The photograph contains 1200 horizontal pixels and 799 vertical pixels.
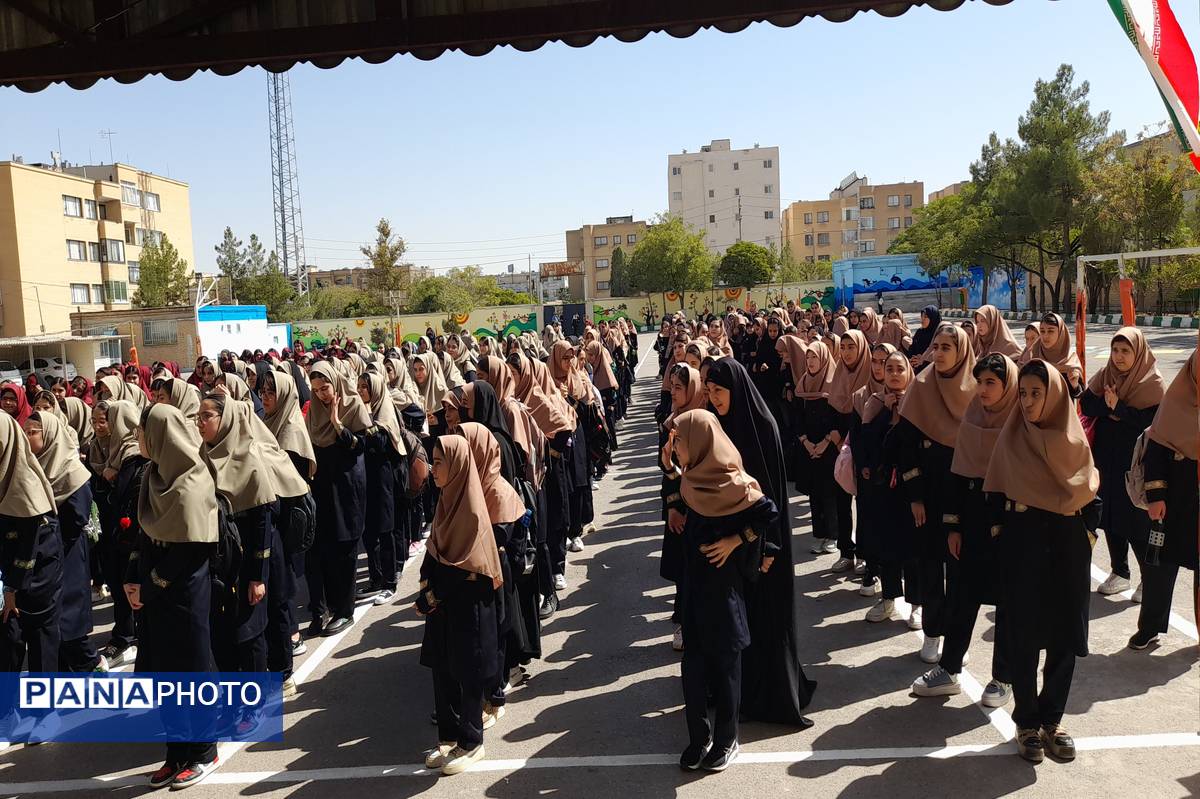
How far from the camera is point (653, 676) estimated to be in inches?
208

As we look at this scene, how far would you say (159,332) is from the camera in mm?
40031

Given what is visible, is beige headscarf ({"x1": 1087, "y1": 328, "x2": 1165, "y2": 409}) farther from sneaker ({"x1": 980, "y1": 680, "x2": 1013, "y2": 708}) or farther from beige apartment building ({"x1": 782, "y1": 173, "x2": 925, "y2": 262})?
beige apartment building ({"x1": 782, "y1": 173, "x2": 925, "y2": 262})

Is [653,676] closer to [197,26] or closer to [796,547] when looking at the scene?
[796,547]

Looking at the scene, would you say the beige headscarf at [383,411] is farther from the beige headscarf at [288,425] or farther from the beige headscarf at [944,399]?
the beige headscarf at [944,399]

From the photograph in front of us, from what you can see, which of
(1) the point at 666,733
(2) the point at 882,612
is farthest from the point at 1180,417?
(1) the point at 666,733

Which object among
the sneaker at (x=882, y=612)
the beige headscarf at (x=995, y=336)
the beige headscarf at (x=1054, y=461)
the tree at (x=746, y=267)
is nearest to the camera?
the beige headscarf at (x=1054, y=461)

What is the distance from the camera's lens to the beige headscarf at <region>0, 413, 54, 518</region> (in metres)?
4.81

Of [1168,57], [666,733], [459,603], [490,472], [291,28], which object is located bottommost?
[666,733]

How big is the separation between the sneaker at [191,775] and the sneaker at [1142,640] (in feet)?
16.8

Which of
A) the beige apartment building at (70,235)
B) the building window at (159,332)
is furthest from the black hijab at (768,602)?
the beige apartment building at (70,235)

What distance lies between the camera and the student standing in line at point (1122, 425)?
5805 mm

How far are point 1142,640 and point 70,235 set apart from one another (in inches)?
2298

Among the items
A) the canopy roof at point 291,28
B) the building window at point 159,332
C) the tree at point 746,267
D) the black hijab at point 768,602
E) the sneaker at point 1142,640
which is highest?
the tree at point 746,267

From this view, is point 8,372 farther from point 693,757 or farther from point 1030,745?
point 1030,745
